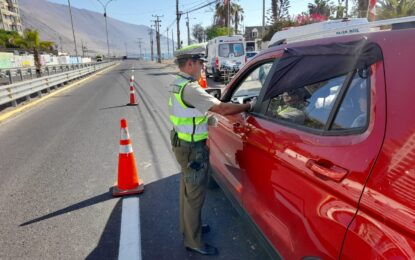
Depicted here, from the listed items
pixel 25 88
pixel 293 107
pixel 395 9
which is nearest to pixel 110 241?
pixel 293 107

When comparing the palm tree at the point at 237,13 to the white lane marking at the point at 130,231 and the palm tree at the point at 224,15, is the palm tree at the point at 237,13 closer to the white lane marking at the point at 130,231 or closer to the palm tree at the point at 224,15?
the palm tree at the point at 224,15

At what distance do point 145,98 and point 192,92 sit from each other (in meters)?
11.3

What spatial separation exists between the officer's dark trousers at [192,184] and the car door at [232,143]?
11.4 inches

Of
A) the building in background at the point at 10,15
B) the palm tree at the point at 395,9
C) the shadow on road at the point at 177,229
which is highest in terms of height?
the building in background at the point at 10,15

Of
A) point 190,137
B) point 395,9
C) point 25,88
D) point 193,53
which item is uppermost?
point 395,9

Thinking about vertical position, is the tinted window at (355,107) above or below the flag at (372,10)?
below

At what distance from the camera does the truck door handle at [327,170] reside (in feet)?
5.35

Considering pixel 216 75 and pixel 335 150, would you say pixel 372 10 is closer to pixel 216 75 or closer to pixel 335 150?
pixel 335 150

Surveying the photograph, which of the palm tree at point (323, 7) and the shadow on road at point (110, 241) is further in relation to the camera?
the palm tree at point (323, 7)

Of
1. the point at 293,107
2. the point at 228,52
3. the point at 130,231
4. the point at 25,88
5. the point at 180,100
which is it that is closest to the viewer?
the point at 293,107

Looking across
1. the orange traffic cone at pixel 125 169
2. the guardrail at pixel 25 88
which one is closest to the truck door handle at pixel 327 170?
the orange traffic cone at pixel 125 169

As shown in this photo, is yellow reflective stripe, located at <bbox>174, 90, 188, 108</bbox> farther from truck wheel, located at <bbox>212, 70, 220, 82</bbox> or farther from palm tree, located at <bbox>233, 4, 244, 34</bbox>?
palm tree, located at <bbox>233, 4, 244, 34</bbox>

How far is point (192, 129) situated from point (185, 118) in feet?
0.37

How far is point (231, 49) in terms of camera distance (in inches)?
796
